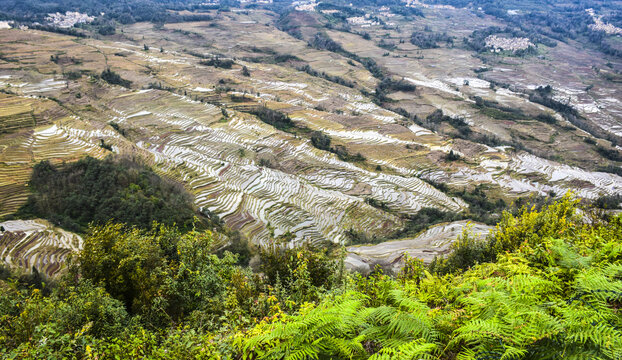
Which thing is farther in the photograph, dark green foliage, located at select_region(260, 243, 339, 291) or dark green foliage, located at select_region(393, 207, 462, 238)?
dark green foliage, located at select_region(393, 207, 462, 238)

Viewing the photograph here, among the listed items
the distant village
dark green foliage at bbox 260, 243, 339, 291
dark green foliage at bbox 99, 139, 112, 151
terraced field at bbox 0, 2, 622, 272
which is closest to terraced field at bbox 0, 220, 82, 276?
terraced field at bbox 0, 2, 622, 272

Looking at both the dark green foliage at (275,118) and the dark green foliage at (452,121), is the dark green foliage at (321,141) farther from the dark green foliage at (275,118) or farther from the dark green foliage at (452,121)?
the dark green foliage at (452,121)

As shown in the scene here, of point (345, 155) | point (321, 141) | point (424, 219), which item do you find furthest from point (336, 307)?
point (321, 141)

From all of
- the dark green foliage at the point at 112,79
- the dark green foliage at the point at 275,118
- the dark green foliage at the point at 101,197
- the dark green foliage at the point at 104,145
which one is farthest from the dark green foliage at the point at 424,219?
the dark green foliage at the point at 112,79

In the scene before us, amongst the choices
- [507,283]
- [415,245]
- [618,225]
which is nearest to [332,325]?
[507,283]

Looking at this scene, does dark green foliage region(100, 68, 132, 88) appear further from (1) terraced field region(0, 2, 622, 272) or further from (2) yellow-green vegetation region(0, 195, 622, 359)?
(2) yellow-green vegetation region(0, 195, 622, 359)

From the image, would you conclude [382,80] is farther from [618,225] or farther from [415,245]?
[618,225]

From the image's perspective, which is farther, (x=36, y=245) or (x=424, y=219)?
(x=424, y=219)

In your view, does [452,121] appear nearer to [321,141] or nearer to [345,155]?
[345,155]
